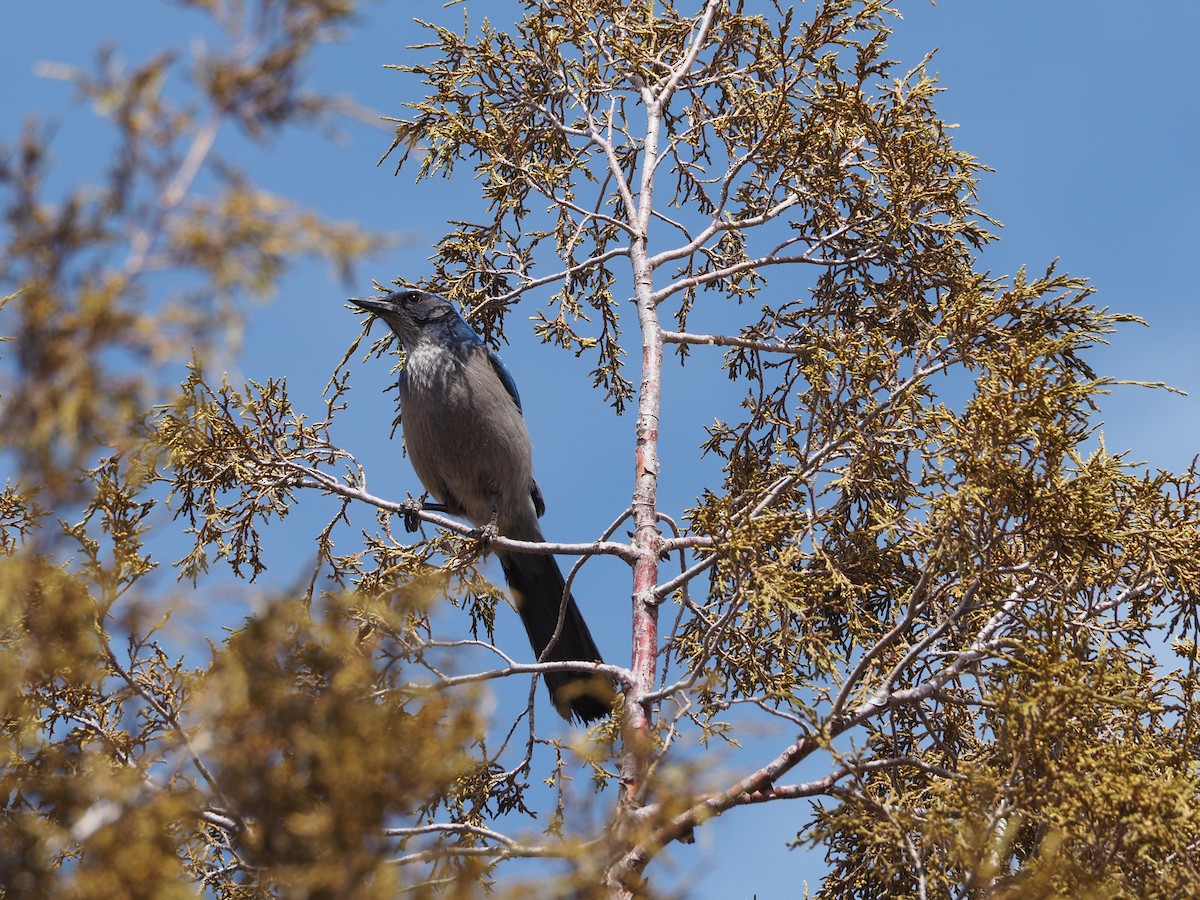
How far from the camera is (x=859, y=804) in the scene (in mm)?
4547

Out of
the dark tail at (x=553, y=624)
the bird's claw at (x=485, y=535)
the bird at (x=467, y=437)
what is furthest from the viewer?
the bird at (x=467, y=437)

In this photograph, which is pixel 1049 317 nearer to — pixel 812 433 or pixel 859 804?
pixel 812 433

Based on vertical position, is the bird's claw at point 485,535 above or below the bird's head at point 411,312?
below

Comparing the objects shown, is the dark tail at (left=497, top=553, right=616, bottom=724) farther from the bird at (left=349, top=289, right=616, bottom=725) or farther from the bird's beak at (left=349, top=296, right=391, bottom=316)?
the bird's beak at (left=349, top=296, right=391, bottom=316)

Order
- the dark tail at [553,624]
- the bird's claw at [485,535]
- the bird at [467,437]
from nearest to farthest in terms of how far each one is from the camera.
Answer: the bird's claw at [485,535] < the dark tail at [553,624] < the bird at [467,437]

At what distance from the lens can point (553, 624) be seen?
24.1 feet

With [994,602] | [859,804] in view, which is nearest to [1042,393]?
[994,602]

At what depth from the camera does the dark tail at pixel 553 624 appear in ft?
21.6

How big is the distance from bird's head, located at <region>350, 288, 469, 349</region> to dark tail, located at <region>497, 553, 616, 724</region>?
155cm

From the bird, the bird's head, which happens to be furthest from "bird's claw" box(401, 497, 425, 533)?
the bird's head

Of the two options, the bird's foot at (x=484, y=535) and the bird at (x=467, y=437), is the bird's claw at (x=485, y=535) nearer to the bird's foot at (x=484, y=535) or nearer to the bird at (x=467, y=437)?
the bird's foot at (x=484, y=535)

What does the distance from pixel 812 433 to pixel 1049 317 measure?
58.3 inches

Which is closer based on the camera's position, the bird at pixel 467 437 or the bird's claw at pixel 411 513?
the bird's claw at pixel 411 513

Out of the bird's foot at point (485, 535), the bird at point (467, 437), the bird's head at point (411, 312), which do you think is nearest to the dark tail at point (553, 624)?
the bird at point (467, 437)
